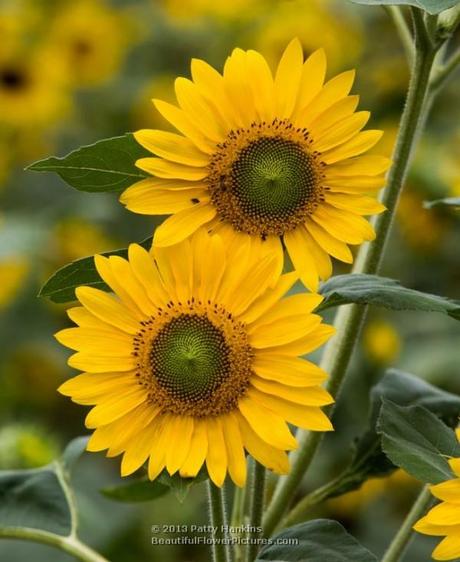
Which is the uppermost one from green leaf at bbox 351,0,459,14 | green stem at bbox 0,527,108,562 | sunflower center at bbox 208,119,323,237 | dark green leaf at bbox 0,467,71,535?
green leaf at bbox 351,0,459,14

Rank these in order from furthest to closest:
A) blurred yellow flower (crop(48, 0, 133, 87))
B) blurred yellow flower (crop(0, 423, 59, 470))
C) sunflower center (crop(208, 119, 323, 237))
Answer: blurred yellow flower (crop(48, 0, 133, 87)) → blurred yellow flower (crop(0, 423, 59, 470)) → sunflower center (crop(208, 119, 323, 237))

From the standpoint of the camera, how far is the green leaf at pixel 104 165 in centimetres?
88

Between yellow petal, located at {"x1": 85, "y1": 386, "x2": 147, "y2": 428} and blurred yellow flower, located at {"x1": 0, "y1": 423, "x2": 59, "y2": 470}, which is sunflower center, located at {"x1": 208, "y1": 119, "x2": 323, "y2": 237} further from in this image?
blurred yellow flower, located at {"x1": 0, "y1": 423, "x2": 59, "y2": 470}

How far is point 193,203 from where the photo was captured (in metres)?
0.87

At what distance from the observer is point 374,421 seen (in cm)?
111

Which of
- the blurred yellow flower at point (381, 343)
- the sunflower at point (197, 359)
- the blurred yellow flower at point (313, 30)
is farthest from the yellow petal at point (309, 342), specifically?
the blurred yellow flower at point (313, 30)

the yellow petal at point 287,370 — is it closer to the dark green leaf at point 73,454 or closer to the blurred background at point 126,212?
the dark green leaf at point 73,454

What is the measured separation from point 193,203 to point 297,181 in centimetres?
8

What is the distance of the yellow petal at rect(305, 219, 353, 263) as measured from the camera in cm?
87

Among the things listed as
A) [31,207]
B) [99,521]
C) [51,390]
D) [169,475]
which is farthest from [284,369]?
[31,207]

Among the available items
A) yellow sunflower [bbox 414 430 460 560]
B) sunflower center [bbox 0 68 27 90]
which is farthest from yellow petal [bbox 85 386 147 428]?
sunflower center [bbox 0 68 27 90]

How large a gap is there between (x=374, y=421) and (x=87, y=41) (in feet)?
6.22

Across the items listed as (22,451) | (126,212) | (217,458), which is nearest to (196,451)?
(217,458)

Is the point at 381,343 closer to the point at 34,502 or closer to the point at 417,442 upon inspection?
the point at 34,502
